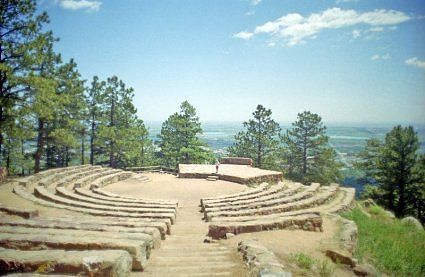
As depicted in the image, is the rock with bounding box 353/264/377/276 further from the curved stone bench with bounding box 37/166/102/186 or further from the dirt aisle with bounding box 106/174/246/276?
the curved stone bench with bounding box 37/166/102/186

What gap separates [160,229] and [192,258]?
9.16 ft

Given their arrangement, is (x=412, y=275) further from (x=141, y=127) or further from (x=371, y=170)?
(x=141, y=127)

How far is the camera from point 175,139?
44.7 metres

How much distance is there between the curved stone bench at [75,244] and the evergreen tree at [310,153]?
131ft

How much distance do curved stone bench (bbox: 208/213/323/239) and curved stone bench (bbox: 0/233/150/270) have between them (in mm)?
4483

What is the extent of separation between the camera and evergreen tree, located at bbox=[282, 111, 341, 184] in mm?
43875

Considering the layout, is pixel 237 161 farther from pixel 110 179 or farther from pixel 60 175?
pixel 60 175

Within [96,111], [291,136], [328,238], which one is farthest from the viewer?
[291,136]

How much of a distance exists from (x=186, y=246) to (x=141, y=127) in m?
37.6

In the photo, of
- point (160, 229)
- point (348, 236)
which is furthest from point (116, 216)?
point (348, 236)

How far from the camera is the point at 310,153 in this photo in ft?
151

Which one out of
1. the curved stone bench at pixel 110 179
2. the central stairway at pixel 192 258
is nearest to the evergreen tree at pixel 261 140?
the curved stone bench at pixel 110 179

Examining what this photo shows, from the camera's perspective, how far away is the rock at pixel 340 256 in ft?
28.1

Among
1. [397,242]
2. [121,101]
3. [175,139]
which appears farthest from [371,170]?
[121,101]
